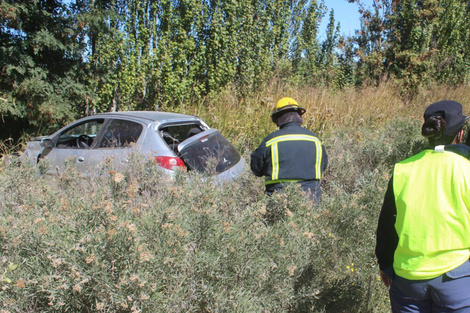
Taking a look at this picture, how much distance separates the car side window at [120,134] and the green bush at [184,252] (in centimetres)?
212

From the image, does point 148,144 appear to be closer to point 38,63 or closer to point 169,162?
point 169,162

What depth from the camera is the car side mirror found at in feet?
22.1

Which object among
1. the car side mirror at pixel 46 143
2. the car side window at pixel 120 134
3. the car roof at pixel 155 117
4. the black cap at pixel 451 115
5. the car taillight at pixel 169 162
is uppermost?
the black cap at pixel 451 115

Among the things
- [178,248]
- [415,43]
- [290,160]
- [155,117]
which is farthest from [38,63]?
[415,43]

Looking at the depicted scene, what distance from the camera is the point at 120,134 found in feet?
20.6

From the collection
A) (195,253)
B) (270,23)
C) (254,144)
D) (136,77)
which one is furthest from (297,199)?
(270,23)

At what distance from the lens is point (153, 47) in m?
11.7

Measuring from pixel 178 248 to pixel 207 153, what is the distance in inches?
123

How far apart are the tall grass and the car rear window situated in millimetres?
1197

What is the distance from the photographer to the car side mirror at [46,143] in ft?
22.1

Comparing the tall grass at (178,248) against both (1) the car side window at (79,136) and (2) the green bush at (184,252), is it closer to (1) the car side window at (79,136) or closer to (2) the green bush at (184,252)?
(2) the green bush at (184,252)

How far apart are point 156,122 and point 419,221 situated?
4.33m

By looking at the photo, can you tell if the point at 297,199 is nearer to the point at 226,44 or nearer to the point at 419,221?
the point at 419,221

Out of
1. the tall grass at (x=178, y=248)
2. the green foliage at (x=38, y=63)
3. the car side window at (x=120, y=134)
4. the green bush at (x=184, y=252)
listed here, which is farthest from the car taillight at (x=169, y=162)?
the green foliage at (x=38, y=63)
